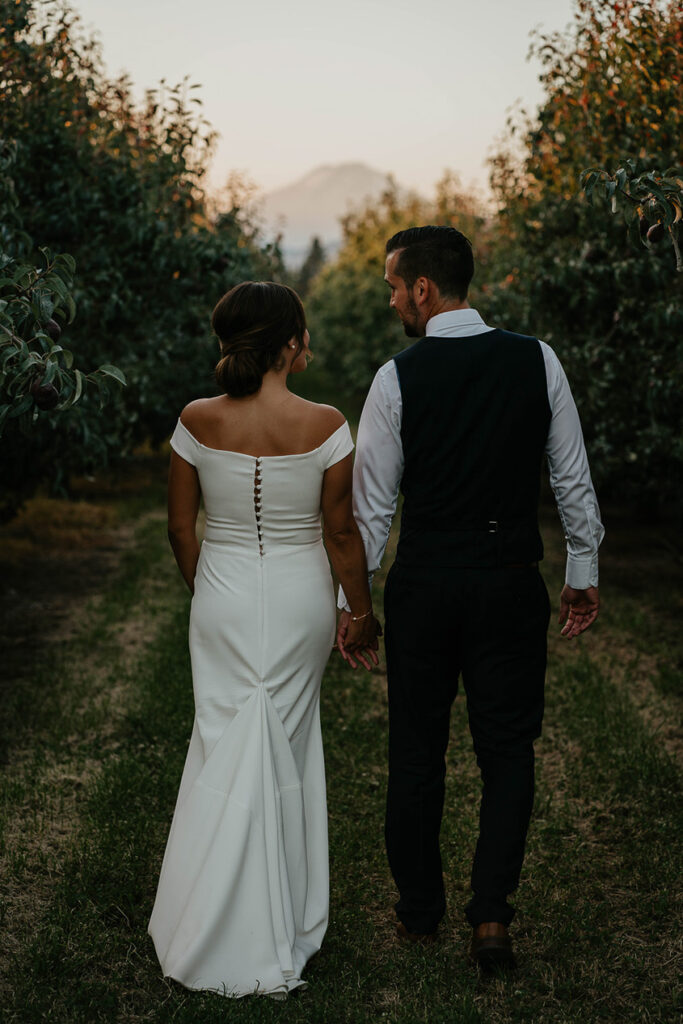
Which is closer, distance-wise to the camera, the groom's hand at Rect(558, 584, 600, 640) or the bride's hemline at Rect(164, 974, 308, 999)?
the bride's hemline at Rect(164, 974, 308, 999)

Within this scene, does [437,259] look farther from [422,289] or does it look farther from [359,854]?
[359,854]

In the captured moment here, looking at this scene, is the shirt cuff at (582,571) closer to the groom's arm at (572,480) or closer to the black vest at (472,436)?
the groom's arm at (572,480)

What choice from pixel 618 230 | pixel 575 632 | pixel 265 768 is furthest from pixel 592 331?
pixel 265 768

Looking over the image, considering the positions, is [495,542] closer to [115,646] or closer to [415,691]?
[415,691]

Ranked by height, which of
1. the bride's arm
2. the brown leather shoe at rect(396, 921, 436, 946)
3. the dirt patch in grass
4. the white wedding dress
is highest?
the bride's arm

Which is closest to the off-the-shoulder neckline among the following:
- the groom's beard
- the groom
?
the groom

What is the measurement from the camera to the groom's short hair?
3.52 m

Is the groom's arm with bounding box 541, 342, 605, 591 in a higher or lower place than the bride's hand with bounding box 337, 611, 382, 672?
higher

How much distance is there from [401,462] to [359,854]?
6.62 feet

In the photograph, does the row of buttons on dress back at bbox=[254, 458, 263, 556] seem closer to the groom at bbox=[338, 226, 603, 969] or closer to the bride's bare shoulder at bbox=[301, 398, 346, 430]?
the bride's bare shoulder at bbox=[301, 398, 346, 430]

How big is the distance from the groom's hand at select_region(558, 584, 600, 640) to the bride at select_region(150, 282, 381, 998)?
2.39ft

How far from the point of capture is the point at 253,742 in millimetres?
3555

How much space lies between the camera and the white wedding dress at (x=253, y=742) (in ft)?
11.3

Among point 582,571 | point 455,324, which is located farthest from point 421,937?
point 455,324
